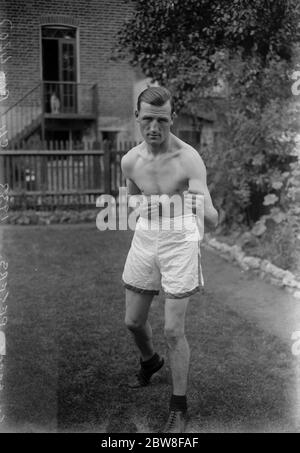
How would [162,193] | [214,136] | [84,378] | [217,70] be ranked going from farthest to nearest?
[214,136]
[217,70]
[84,378]
[162,193]

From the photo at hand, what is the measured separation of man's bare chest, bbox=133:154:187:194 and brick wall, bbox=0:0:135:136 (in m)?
1.04

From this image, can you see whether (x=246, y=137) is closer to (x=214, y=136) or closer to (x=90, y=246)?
(x=214, y=136)

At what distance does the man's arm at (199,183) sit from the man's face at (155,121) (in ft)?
0.63

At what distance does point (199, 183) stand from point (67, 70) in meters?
1.59

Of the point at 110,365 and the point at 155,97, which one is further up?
the point at 155,97

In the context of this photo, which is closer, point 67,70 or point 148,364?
point 148,364

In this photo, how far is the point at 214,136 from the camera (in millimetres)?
7461

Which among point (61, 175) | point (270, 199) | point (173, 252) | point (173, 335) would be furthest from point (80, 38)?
point (61, 175)

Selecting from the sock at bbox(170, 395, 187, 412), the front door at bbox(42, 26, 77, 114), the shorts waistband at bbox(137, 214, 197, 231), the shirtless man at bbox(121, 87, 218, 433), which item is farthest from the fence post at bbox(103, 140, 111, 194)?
the sock at bbox(170, 395, 187, 412)

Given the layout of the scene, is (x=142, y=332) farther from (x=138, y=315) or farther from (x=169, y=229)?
(x=169, y=229)

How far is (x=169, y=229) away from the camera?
2969 mm

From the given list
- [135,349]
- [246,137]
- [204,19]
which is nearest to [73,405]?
[135,349]
